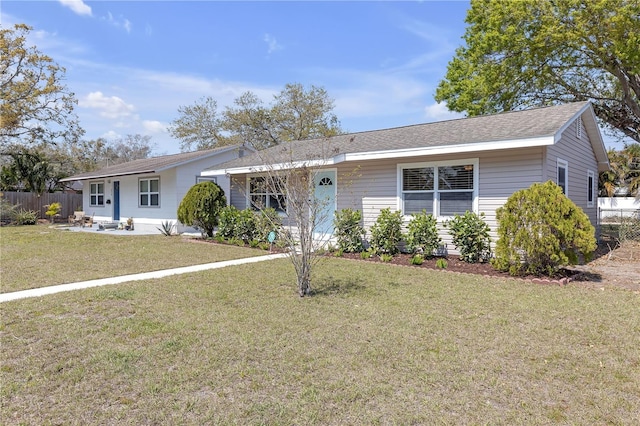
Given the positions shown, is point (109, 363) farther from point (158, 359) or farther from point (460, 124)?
point (460, 124)

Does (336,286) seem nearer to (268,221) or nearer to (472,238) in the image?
(268,221)

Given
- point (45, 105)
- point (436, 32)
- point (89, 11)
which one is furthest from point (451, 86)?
point (45, 105)

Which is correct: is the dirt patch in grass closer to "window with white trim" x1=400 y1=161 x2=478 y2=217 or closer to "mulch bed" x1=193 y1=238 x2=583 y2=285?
"mulch bed" x1=193 y1=238 x2=583 y2=285

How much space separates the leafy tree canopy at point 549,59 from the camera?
15234 millimetres

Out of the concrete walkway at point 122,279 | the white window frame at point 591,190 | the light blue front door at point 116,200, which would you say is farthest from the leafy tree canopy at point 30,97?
the white window frame at point 591,190

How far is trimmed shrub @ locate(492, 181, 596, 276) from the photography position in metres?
6.96

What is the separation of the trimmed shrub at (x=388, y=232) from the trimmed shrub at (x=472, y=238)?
1.49 m

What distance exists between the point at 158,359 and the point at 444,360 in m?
2.68

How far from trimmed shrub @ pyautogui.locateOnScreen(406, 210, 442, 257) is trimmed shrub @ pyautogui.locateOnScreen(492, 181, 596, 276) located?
1.85 meters

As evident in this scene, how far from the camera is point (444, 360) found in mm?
3637

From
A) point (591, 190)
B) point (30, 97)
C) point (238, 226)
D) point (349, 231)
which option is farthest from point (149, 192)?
point (591, 190)

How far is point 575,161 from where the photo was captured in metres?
11.0

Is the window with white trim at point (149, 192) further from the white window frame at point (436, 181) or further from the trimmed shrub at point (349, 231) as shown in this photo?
the white window frame at point (436, 181)

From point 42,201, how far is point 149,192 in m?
11.8
